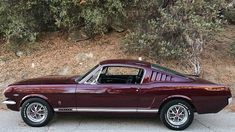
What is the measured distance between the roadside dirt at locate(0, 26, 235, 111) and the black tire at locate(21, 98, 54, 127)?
331 cm

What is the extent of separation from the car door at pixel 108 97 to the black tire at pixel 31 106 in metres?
0.57

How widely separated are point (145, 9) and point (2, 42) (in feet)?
14.4

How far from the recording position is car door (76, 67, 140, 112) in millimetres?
8031

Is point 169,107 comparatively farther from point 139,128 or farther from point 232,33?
point 232,33

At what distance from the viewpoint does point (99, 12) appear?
12.5 meters

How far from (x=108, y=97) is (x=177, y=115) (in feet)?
4.26

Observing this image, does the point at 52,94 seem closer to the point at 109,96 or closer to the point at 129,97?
the point at 109,96

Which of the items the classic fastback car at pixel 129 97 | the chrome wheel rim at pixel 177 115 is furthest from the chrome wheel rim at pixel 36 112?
the chrome wheel rim at pixel 177 115

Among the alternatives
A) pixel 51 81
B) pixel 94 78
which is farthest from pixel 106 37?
pixel 94 78

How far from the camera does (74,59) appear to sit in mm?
12367

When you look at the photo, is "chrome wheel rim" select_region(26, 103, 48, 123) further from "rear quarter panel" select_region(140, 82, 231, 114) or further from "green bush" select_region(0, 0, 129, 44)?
"green bush" select_region(0, 0, 129, 44)

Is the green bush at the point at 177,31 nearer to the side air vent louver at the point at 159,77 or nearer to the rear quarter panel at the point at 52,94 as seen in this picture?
the side air vent louver at the point at 159,77

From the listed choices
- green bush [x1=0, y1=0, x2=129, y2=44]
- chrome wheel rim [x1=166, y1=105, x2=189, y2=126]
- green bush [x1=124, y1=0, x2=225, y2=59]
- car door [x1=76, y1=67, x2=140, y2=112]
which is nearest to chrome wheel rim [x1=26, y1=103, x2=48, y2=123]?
car door [x1=76, y1=67, x2=140, y2=112]

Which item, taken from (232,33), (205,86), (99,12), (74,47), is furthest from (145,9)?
(205,86)
